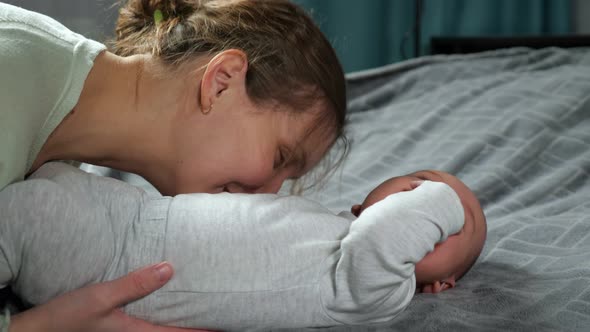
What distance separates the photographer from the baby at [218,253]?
0.84 m

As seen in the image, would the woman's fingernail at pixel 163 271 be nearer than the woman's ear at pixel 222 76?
Yes

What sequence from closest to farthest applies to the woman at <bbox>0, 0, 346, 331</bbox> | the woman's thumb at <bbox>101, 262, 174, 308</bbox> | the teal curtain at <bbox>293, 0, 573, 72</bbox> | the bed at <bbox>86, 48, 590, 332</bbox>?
1. the woman's thumb at <bbox>101, 262, 174, 308</bbox>
2. the bed at <bbox>86, 48, 590, 332</bbox>
3. the woman at <bbox>0, 0, 346, 331</bbox>
4. the teal curtain at <bbox>293, 0, 573, 72</bbox>

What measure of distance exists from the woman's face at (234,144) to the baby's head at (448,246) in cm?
17

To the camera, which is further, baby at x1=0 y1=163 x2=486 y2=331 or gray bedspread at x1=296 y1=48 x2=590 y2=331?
gray bedspread at x1=296 y1=48 x2=590 y2=331

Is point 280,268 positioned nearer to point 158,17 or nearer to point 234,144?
point 234,144

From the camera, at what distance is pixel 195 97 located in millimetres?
1103

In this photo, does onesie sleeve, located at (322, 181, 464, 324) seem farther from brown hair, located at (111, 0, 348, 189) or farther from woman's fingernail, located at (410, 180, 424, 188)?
brown hair, located at (111, 0, 348, 189)

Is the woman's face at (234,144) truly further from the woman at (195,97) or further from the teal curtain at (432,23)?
the teal curtain at (432,23)

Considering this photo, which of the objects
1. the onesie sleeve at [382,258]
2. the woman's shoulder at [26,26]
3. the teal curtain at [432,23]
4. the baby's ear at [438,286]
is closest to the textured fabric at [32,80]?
the woman's shoulder at [26,26]

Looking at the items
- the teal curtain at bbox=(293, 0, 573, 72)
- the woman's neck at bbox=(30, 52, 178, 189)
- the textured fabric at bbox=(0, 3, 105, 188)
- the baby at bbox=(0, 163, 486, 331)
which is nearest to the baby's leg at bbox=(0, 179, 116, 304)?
the baby at bbox=(0, 163, 486, 331)

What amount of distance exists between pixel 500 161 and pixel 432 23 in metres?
1.73

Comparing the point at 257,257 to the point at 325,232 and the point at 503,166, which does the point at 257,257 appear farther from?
the point at 503,166

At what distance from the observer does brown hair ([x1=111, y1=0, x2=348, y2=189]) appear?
1.11 m

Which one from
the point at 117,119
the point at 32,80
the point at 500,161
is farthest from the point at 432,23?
the point at 32,80
